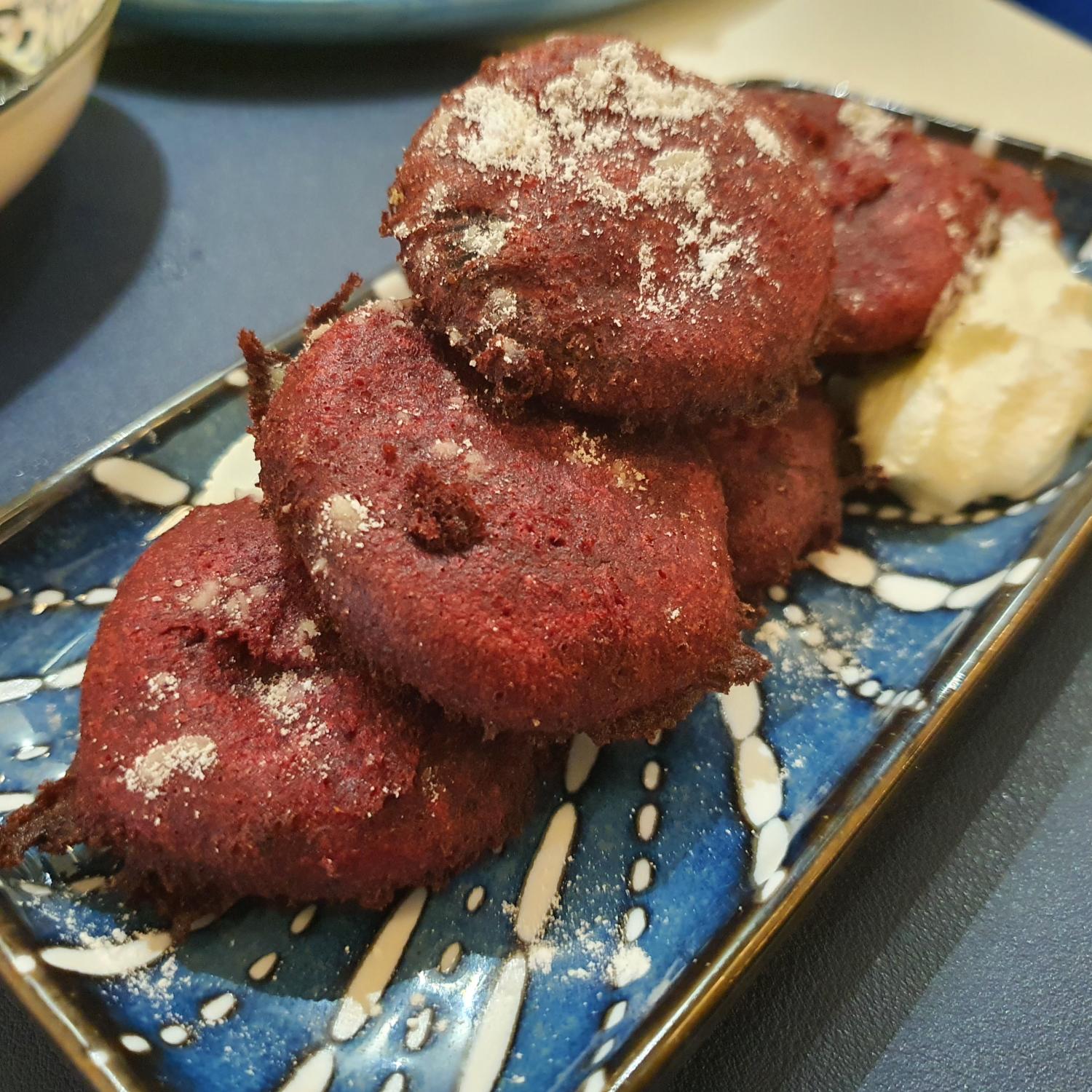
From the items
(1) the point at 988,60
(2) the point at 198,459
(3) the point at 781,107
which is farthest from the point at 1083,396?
(1) the point at 988,60

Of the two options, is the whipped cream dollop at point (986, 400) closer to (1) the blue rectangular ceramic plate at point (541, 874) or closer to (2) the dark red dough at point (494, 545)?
(1) the blue rectangular ceramic plate at point (541, 874)

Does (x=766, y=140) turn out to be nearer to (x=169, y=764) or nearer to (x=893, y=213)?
(x=893, y=213)

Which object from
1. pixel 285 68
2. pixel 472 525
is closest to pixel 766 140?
pixel 472 525

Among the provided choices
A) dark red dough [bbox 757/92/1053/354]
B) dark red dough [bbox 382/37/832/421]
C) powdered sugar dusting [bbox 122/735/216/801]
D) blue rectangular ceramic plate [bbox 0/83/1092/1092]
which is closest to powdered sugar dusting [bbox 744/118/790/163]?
dark red dough [bbox 382/37/832/421]

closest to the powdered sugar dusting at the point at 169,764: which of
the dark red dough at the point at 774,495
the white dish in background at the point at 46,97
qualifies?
the dark red dough at the point at 774,495

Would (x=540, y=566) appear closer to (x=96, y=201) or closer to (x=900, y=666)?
(x=900, y=666)
